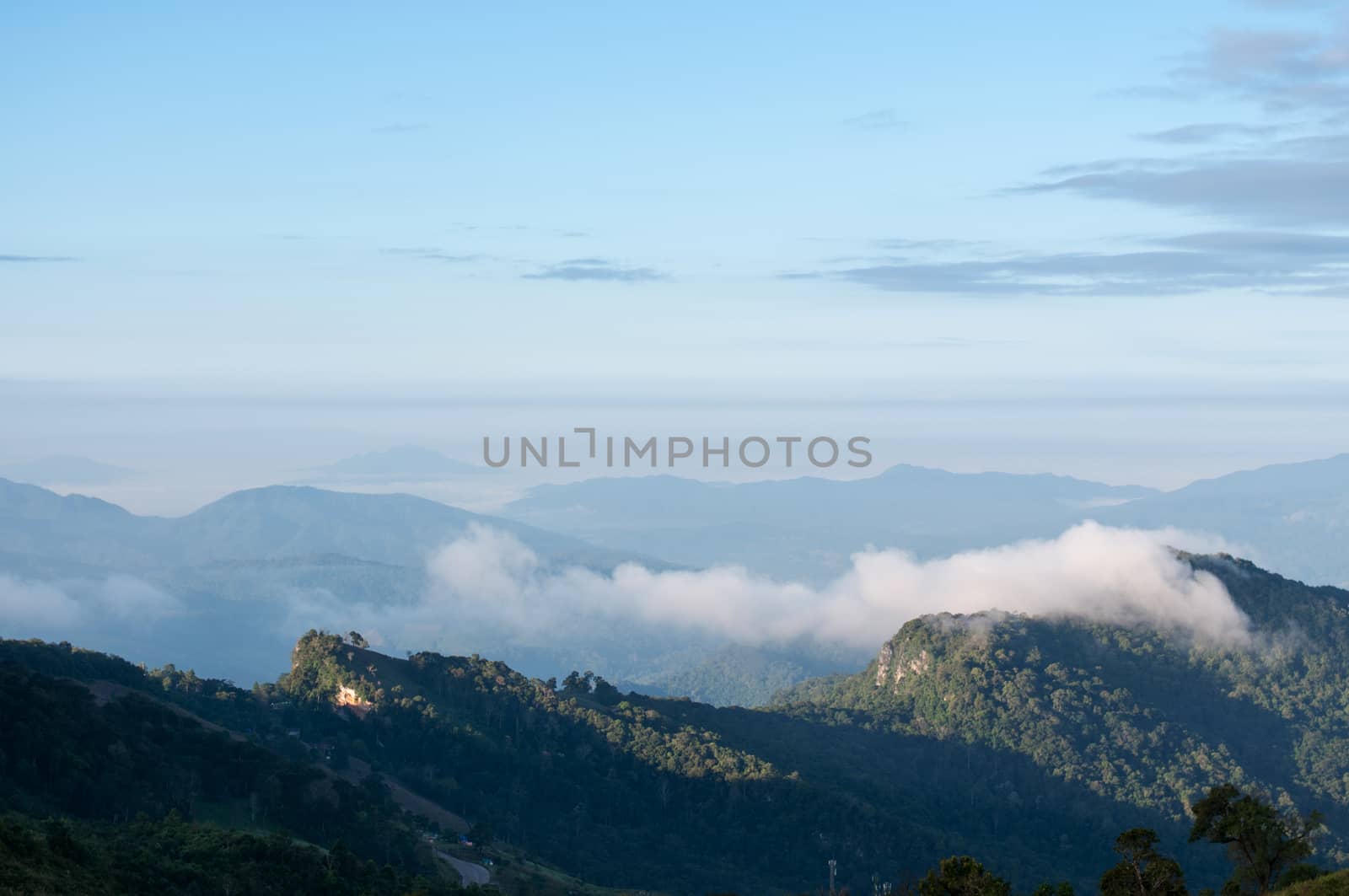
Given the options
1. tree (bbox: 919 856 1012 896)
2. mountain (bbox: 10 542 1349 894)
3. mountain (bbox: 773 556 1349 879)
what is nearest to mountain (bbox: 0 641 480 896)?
mountain (bbox: 10 542 1349 894)

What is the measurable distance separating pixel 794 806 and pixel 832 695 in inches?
2736

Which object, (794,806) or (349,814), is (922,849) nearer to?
(794,806)

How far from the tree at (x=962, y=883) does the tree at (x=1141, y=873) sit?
13.7ft

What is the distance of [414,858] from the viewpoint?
87.9m

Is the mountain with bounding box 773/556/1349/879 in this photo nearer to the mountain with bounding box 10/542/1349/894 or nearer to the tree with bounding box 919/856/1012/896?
the mountain with bounding box 10/542/1349/894

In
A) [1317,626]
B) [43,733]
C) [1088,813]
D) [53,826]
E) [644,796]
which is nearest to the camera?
[53,826]

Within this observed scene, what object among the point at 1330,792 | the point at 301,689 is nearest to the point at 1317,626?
the point at 1330,792

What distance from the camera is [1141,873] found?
5603 centimetres

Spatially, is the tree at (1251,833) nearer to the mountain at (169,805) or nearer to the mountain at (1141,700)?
A: the mountain at (169,805)

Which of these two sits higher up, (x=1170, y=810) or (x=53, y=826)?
(x=53, y=826)

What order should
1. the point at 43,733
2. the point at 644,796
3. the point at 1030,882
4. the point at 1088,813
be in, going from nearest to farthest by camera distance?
the point at 43,733 → the point at 1030,882 → the point at 644,796 → the point at 1088,813

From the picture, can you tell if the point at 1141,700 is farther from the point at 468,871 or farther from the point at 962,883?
the point at 962,883

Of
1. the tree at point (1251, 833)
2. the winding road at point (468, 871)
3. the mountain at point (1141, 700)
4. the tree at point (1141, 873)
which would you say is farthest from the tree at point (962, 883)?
the mountain at point (1141, 700)

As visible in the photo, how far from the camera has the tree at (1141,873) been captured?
55.2 metres
